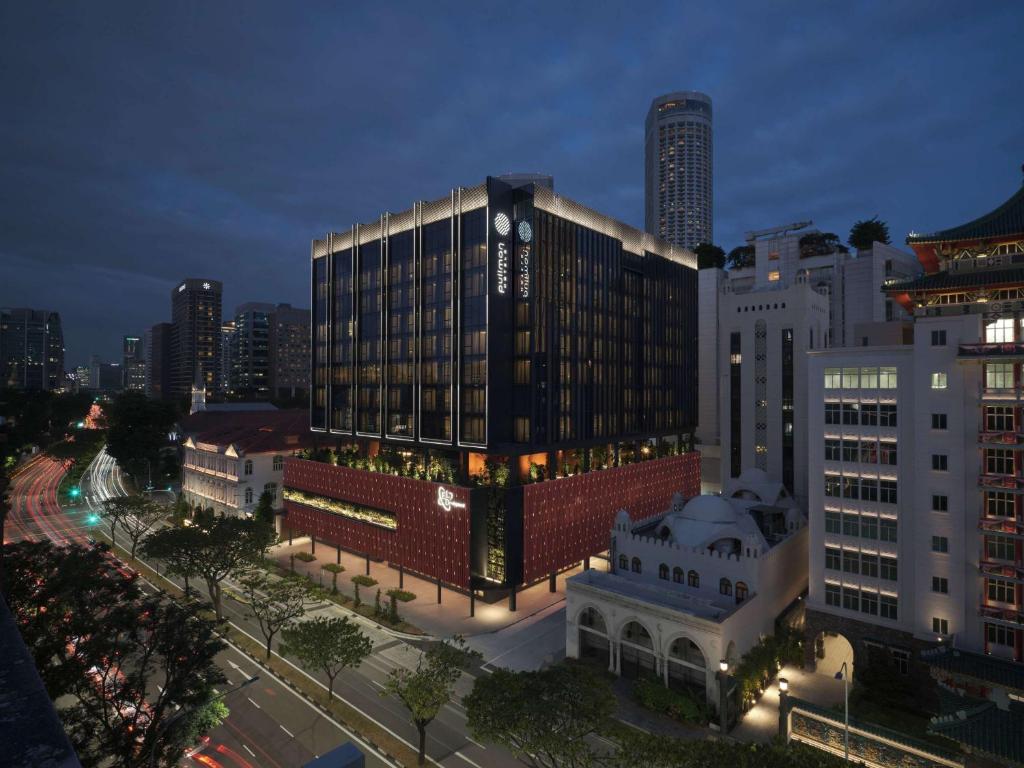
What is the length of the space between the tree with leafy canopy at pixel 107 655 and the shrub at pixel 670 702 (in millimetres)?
27912

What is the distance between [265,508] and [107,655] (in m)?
58.6

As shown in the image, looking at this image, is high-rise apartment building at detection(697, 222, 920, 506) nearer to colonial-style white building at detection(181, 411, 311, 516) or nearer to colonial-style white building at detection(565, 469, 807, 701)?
colonial-style white building at detection(565, 469, 807, 701)

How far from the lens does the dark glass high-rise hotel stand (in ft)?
201

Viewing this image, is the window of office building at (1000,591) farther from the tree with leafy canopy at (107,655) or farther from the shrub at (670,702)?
the tree with leafy canopy at (107,655)

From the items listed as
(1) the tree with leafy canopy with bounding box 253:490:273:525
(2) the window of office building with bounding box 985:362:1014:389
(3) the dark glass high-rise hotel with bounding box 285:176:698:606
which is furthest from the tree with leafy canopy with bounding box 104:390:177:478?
(2) the window of office building with bounding box 985:362:1014:389

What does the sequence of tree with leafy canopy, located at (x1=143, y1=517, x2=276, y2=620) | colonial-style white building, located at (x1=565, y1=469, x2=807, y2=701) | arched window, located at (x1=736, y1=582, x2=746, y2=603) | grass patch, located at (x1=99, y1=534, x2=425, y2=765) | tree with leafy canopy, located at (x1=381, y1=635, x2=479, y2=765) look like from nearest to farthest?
tree with leafy canopy, located at (x1=381, y1=635, x2=479, y2=765) → grass patch, located at (x1=99, y1=534, x2=425, y2=765) → colonial-style white building, located at (x1=565, y1=469, x2=807, y2=701) → arched window, located at (x1=736, y1=582, x2=746, y2=603) → tree with leafy canopy, located at (x1=143, y1=517, x2=276, y2=620)

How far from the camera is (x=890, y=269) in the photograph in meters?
99.4

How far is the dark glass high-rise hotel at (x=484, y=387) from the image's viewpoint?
201 ft

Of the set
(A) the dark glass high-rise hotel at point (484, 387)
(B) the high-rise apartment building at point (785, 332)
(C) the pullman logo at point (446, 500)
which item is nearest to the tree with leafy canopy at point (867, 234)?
(B) the high-rise apartment building at point (785, 332)

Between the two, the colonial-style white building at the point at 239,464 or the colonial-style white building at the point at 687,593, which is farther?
the colonial-style white building at the point at 239,464

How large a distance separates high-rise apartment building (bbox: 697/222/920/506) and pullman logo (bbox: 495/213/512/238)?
45.7 m

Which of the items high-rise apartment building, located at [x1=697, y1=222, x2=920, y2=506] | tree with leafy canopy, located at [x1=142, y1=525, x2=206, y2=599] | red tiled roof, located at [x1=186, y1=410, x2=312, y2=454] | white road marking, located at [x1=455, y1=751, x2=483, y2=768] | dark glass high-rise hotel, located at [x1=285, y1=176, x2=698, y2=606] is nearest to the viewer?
white road marking, located at [x1=455, y1=751, x2=483, y2=768]

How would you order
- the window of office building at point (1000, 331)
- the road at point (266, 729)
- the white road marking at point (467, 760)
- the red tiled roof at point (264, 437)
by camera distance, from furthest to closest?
the red tiled roof at point (264, 437) < the window of office building at point (1000, 331) < the road at point (266, 729) < the white road marking at point (467, 760)

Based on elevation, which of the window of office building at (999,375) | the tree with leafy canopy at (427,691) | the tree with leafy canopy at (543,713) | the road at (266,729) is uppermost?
the window of office building at (999,375)
